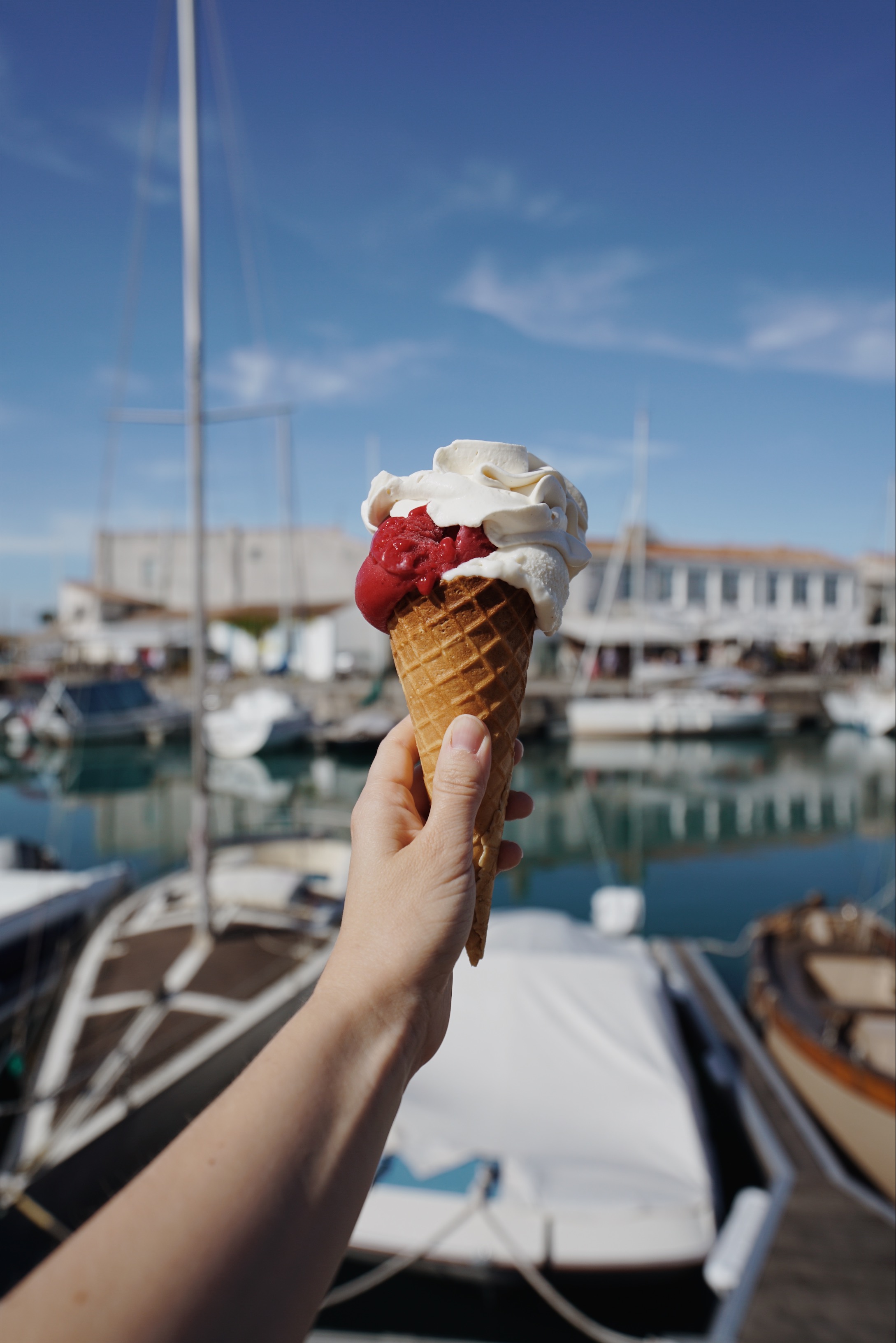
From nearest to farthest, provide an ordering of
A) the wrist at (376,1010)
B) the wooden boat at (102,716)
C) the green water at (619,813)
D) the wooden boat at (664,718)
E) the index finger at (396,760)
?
the wrist at (376,1010), the index finger at (396,760), the green water at (619,813), the wooden boat at (102,716), the wooden boat at (664,718)

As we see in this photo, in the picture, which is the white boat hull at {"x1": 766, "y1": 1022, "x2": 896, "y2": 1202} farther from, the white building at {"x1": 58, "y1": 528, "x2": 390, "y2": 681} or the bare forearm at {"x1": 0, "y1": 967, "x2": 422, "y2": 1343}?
the white building at {"x1": 58, "y1": 528, "x2": 390, "y2": 681}

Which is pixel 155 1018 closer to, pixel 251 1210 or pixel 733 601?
pixel 251 1210

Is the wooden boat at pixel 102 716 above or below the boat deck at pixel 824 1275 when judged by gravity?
above

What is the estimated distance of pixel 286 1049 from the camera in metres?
0.94

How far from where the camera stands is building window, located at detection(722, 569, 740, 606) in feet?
139

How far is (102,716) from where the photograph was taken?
104 ft

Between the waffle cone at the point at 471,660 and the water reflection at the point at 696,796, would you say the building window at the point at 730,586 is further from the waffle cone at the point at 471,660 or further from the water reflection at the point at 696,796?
the waffle cone at the point at 471,660

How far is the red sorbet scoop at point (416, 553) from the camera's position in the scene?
1.73m

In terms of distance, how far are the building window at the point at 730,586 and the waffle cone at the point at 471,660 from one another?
4315 centimetres

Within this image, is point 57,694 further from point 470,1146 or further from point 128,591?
point 470,1146

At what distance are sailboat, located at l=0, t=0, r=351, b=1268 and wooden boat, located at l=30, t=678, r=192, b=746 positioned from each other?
22.7m

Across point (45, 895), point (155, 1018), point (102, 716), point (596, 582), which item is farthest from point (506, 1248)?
point (596, 582)

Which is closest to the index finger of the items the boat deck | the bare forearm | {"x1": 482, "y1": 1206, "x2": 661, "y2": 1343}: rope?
the bare forearm

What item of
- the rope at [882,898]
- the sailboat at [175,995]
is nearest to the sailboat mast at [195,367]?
the sailboat at [175,995]
